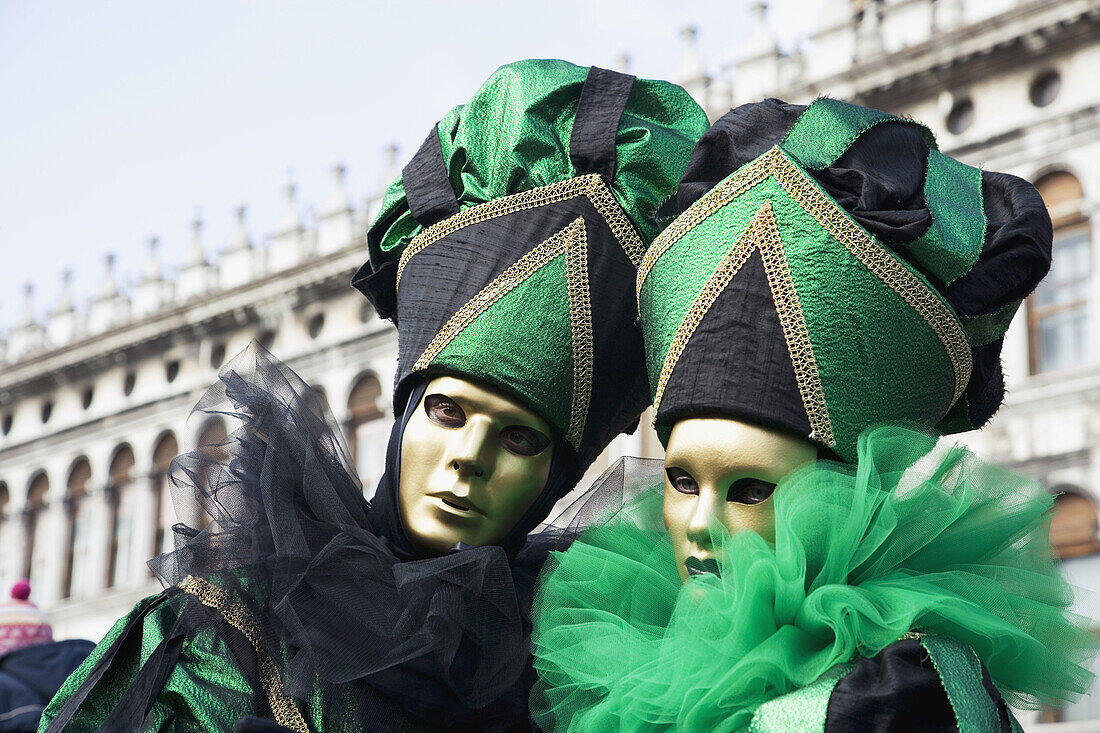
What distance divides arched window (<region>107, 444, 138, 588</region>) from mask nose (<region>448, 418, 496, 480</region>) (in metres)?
16.9

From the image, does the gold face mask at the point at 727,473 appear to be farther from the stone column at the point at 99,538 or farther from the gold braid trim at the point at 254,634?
the stone column at the point at 99,538

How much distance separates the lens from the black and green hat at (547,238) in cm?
259

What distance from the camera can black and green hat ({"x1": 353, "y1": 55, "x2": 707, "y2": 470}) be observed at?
8.48ft

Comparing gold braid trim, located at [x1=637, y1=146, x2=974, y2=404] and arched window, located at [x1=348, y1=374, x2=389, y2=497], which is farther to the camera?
arched window, located at [x1=348, y1=374, x2=389, y2=497]

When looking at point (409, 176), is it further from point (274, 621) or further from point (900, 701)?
point (900, 701)

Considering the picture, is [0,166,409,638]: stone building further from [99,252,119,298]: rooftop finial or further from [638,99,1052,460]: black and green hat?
[638,99,1052,460]: black and green hat

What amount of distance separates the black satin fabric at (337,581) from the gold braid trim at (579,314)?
32 cm

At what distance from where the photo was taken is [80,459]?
20.0 m

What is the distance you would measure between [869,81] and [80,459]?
39.0ft

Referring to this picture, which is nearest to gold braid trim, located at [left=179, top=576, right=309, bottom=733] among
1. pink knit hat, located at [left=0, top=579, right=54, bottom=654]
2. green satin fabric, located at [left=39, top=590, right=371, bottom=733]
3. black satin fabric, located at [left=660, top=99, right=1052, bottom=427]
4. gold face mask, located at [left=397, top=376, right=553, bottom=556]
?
green satin fabric, located at [left=39, top=590, right=371, bottom=733]

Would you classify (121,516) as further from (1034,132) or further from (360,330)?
(1034,132)

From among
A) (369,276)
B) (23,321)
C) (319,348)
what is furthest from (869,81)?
(23,321)

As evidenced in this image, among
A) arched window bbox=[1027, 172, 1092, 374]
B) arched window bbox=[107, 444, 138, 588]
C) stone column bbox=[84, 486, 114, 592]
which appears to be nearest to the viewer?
arched window bbox=[1027, 172, 1092, 374]

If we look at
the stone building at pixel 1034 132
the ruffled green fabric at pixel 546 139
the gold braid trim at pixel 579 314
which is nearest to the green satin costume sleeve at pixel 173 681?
the gold braid trim at pixel 579 314
